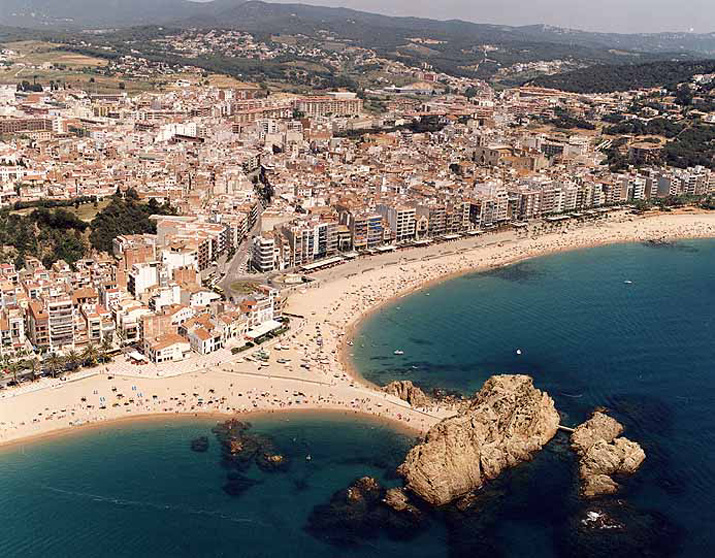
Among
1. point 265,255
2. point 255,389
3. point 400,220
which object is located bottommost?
point 255,389

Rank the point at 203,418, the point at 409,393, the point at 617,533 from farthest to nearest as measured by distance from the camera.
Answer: the point at 409,393 → the point at 203,418 → the point at 617,533

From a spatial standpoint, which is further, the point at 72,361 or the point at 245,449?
the point at 72,361

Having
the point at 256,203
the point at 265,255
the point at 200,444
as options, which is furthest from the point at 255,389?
the point at 256,203

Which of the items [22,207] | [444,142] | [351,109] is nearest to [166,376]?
[22,207]

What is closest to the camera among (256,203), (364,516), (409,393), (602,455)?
(364,516)

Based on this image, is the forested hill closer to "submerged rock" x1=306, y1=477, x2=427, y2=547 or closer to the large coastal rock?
the large coastal rock

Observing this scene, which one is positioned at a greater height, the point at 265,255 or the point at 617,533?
the point at 265,255

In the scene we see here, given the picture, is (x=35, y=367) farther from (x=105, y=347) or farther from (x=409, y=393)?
(x=409, y=393)
